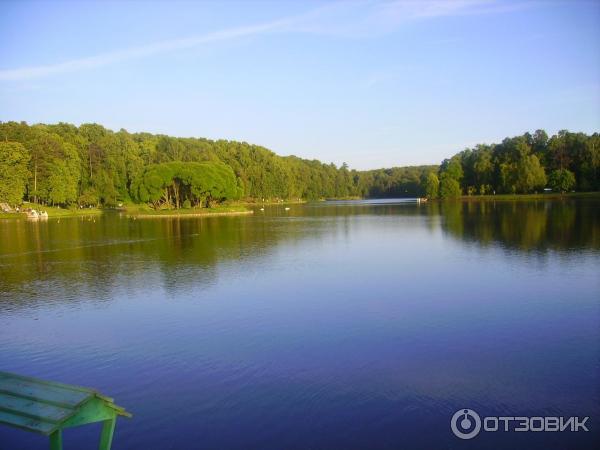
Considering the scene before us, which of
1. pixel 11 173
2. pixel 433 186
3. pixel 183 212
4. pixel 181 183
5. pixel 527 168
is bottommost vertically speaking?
pixel 183 212

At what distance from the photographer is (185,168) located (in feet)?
273

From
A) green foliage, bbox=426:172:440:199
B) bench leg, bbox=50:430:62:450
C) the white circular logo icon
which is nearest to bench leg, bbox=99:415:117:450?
bench leg, bbox=50:430:62:450

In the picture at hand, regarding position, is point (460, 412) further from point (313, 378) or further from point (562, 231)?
point (562, 231)

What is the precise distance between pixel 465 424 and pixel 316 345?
4.76 metres

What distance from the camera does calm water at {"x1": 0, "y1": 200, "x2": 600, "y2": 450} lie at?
842cm

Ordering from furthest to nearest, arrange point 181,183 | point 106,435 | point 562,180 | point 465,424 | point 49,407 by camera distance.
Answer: point 562,180 → point 181,183 → point 465,424 → point 106,435 → point 49,407

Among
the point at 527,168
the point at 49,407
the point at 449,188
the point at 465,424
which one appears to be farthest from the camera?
the point at 449,188

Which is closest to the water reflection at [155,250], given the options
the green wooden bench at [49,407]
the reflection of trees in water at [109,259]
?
the reflection of trees in water at [109,259]

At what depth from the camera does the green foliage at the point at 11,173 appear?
75.2m

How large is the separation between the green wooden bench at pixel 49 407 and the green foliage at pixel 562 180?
378 feet

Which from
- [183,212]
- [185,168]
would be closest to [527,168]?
[185,168]

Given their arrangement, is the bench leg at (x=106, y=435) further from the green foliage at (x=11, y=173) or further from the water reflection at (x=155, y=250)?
the green foliage at (x=11, y=173)

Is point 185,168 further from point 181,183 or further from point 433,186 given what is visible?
point 433,186

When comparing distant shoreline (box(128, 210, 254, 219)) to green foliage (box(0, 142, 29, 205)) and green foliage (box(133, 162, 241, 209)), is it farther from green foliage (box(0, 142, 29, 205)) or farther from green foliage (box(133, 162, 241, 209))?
green foliage (box(0, 142, 29, 205))
